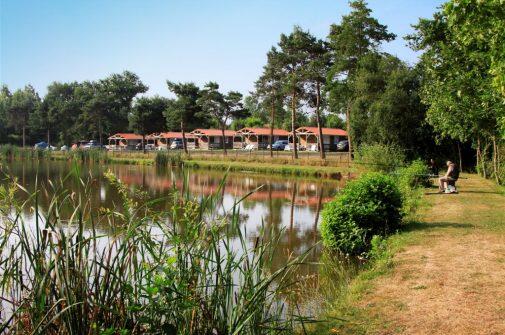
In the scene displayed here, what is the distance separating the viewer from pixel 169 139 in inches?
2940

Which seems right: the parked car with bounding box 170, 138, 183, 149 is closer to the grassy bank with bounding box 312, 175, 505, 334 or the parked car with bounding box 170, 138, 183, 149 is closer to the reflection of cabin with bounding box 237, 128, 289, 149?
the reflection of cabin with bounding box 237, 128, 289, 149

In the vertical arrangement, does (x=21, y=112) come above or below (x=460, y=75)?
above

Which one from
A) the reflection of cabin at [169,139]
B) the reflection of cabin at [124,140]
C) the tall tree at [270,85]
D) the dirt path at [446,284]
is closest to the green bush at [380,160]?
the dirt path at [446,284]

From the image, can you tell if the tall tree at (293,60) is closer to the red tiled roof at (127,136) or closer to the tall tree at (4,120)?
the red tiled roof at (127,136)

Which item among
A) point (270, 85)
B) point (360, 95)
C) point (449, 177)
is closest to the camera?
point (449, 177)

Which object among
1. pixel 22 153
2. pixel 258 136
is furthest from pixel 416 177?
pixel 258 136

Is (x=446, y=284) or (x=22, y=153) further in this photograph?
(x=22, y=153)

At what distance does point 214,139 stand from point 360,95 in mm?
38280

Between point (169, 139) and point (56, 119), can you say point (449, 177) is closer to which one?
point (169, 139)

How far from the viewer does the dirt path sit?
16.0 feet

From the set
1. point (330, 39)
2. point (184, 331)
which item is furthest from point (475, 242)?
point (330, 39)

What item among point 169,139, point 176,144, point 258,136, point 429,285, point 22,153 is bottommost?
point 429,285

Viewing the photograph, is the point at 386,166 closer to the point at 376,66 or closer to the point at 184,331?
the point at 376,66

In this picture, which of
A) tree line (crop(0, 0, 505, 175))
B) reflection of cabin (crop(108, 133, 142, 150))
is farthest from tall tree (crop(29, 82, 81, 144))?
reflection of cabin (crop(108, 133, 142, 150))
